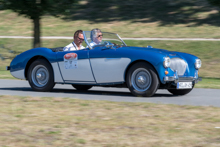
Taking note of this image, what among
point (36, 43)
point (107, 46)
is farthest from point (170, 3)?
point (107, 46)

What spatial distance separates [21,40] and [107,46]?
1742 centimetres

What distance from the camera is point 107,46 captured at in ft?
30.4

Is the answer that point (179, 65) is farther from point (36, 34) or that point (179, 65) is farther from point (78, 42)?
point (36, 34)

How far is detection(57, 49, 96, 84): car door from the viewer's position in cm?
914

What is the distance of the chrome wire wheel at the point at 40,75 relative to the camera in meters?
9.78

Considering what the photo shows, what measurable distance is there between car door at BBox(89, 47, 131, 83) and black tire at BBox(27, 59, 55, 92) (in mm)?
1189

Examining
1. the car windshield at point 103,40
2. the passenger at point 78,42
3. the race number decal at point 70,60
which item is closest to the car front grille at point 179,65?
the car windshield at point 103,40

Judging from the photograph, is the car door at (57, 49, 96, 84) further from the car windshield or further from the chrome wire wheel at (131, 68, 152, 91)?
the chrome wire wheel at (131, 68, 152, 91)

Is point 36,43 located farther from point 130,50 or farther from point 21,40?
point 130,50

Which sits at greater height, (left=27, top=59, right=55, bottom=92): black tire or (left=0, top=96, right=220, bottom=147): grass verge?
(left=27, top=59, right=55, bottom=92): black tire

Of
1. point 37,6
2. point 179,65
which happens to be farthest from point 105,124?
point 37,6

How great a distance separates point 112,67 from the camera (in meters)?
8.84

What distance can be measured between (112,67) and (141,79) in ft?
2.24

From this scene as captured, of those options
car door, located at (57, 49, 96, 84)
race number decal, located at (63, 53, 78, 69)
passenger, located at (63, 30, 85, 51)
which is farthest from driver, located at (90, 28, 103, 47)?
race number decal, located at (63, 53, 78, 69)
